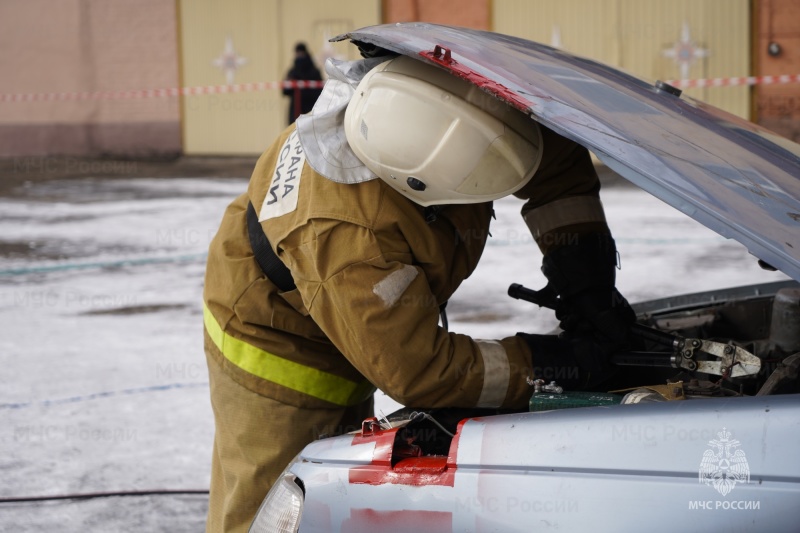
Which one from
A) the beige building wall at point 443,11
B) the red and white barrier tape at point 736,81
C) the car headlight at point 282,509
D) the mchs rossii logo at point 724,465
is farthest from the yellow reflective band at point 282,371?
the beige building wall at point 443,11

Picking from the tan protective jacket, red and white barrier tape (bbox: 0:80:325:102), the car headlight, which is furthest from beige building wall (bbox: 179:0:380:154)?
the car headlight

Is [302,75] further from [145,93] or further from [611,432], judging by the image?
[611,432]

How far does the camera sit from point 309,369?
2473 mm

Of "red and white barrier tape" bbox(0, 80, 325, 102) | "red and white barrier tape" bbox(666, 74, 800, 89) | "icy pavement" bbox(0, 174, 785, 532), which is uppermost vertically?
"red and white barrier tape" bbox(666, 74, 800, 89)

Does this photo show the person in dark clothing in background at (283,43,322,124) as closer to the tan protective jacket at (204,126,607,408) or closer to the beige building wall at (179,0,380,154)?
the beige building wall at (179,0,380,154)

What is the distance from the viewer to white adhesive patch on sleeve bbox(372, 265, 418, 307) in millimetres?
2057

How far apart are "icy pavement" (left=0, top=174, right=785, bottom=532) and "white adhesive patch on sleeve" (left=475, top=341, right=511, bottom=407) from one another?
5.54 feet

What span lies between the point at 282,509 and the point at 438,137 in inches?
31.7

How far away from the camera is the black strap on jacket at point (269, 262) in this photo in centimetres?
237

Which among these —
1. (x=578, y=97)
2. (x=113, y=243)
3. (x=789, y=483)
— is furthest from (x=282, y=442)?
(x=113, y=243)

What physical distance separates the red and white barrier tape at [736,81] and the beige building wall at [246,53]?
4708mm

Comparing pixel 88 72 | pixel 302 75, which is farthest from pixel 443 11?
pixel 88 72

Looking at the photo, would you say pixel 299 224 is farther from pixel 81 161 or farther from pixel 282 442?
pixel 81 161

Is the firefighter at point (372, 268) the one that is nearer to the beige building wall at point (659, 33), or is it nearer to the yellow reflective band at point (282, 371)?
the yellow reflective band at point (282, 371)
